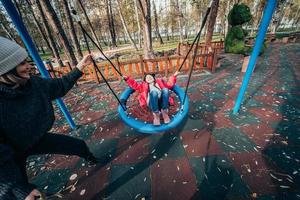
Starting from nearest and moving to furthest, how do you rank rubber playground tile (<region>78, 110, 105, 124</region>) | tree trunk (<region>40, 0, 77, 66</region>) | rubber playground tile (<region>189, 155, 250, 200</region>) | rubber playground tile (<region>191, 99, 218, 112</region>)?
rubber playground tile (<region>189, 155, 250, 200</region>)
rubber playground tile (<region>191, 99, 218, 112</region>)
rubber playground tile (<region>78, 110, 105, 124</region>)
tree trunk (<region>40, 0, 77, 66</region>)

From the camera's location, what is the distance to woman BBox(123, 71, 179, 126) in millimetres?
3303

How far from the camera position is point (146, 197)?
2373mm

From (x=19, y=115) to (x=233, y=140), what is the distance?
3.32 meters

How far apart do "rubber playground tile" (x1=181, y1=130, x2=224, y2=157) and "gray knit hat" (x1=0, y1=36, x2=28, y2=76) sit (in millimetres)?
2742

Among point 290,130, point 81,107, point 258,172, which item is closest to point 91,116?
point 81,107

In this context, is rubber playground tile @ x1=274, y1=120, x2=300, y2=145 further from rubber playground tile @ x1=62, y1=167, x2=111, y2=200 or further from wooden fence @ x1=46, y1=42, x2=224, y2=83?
wooden fence @ x1=46, y1=42, x2=224, y2=83

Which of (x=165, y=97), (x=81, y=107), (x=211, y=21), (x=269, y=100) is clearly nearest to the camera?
(x=165, y=97)

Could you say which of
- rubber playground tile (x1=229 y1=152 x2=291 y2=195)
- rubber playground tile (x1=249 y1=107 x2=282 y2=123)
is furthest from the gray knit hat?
rubber playground tile (x1=249 y1=107 x2=282 y2=123)

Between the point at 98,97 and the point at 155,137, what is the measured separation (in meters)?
3.39

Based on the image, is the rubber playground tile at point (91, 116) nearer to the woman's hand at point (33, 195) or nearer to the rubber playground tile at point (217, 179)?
the rubber playground tile at point (217, 179)

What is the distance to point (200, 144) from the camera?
10.6 ft

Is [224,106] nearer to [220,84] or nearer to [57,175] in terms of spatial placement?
[220,84]

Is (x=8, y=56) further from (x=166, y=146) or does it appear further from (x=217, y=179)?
(x=217, y=179)

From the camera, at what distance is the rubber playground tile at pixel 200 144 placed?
301 centimetres
